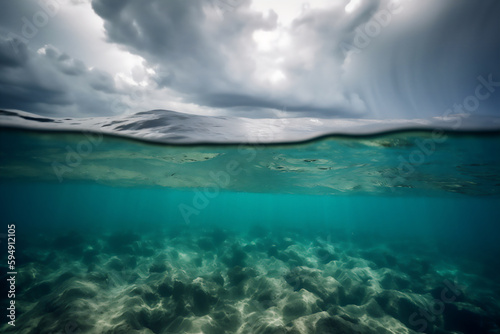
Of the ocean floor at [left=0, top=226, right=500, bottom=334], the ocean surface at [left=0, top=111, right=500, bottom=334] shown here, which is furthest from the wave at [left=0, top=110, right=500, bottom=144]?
the ocean floor at [left=0, top=226, right=500, bottom=334]

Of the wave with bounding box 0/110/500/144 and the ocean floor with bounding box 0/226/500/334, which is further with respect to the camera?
the wave with bounding box 0/110/500/144

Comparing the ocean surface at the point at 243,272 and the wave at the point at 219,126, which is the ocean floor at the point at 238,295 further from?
the wave at the point at 219,126

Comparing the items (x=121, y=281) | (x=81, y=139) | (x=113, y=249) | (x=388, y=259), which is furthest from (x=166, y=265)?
(x=388, y=259)

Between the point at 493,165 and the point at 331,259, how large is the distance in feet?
40.7

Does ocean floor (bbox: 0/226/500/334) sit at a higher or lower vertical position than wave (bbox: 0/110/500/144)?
lower

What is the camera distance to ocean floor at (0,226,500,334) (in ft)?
25.2

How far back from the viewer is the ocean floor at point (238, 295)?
7.69 meters

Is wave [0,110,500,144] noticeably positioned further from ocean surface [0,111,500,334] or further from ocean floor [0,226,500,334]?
ocean floor [0,226,500,334]

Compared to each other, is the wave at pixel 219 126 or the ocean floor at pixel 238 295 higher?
the wave at pixel 219 126

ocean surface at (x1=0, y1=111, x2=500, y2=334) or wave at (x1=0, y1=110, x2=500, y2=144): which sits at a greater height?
wave at (x1=0, y1=110, x2=500, y2=144)

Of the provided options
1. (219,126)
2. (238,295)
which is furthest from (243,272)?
(219,126)

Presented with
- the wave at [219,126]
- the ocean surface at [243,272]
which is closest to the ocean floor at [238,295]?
the ocean surface at [243,272]

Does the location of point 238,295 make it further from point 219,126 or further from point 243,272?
point 219,126

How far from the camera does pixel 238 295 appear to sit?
10.3 metres
